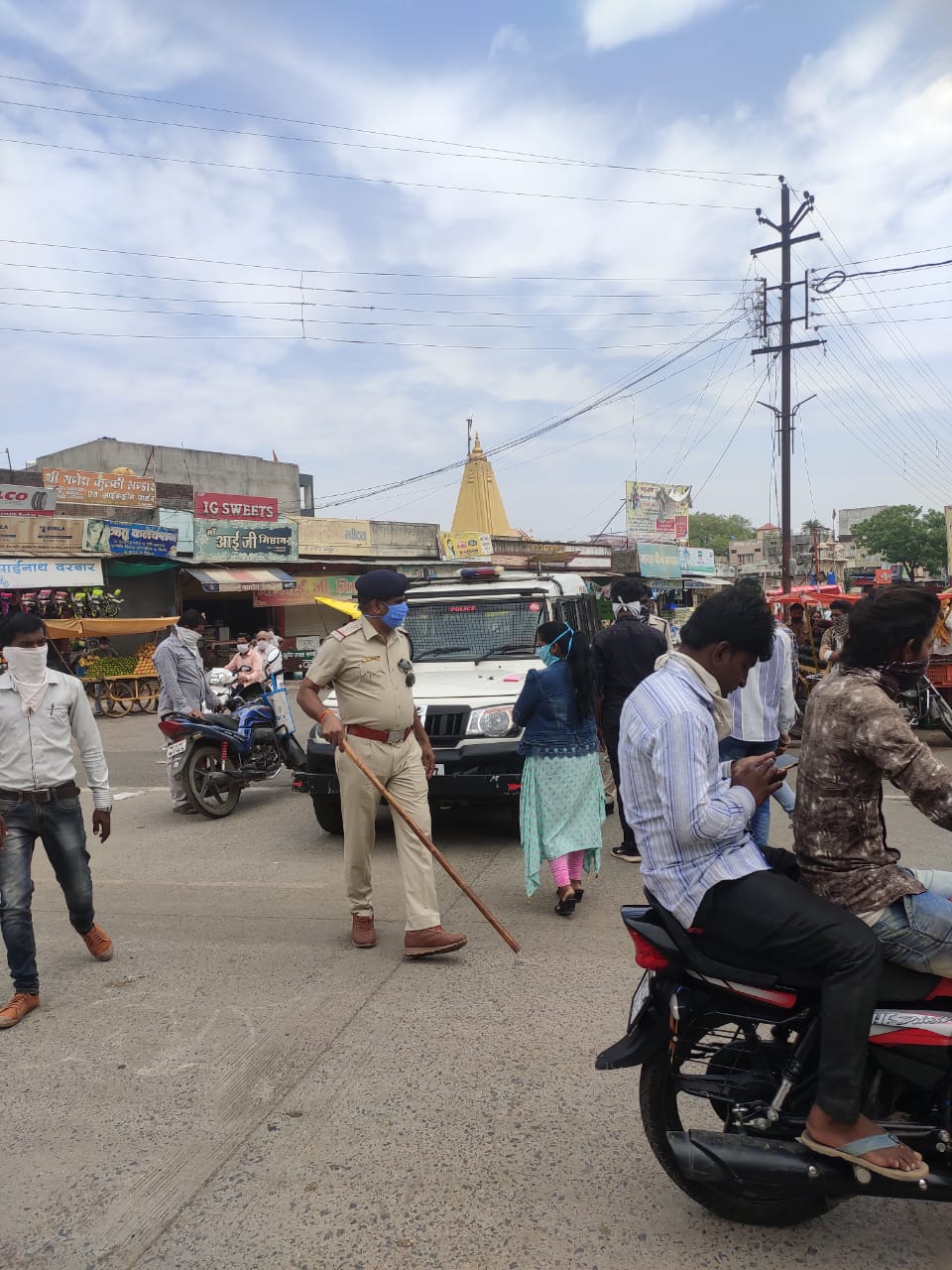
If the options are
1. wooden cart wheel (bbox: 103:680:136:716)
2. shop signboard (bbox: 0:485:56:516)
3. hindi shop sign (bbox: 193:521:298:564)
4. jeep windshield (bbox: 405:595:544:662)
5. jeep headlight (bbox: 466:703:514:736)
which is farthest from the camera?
hindi shop sign (bbox: 193:521:298:564)

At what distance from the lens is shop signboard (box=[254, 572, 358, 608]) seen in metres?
24.5

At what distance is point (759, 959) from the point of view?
232 cm

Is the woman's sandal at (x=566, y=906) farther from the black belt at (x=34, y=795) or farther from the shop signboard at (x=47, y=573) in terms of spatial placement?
the shop signboard at (x=47, y=573)

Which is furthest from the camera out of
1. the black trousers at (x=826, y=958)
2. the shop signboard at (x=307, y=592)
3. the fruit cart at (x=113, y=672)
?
the shop signboard at (x=307, y=592)

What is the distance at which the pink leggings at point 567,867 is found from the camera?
17.0 ft

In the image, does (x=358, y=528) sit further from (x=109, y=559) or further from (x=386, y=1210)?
(x=386, y=1210)

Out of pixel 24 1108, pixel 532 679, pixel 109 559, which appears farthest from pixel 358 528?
pixel 24 1108

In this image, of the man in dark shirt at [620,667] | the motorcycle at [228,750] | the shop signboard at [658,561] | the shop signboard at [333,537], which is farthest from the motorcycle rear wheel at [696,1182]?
the shop signboard at [658,561]

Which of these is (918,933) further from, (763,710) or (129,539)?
(129,539)

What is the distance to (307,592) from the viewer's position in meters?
25.2

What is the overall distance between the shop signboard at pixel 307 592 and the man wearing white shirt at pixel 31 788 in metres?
19.5

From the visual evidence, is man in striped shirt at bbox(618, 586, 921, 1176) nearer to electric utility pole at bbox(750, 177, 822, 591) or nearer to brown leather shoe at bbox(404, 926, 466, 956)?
brown leather shoe at bbox(404, 926, 466, 956)

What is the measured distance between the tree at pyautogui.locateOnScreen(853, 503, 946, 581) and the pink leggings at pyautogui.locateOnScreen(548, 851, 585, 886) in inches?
2488

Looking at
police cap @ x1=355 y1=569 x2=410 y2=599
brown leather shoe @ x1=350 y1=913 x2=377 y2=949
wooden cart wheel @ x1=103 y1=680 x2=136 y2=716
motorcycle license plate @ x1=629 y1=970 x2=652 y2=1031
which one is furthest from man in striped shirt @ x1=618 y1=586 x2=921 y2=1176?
wooden cart wheel @ x1=103 y1=680 x2=136 y2=716
